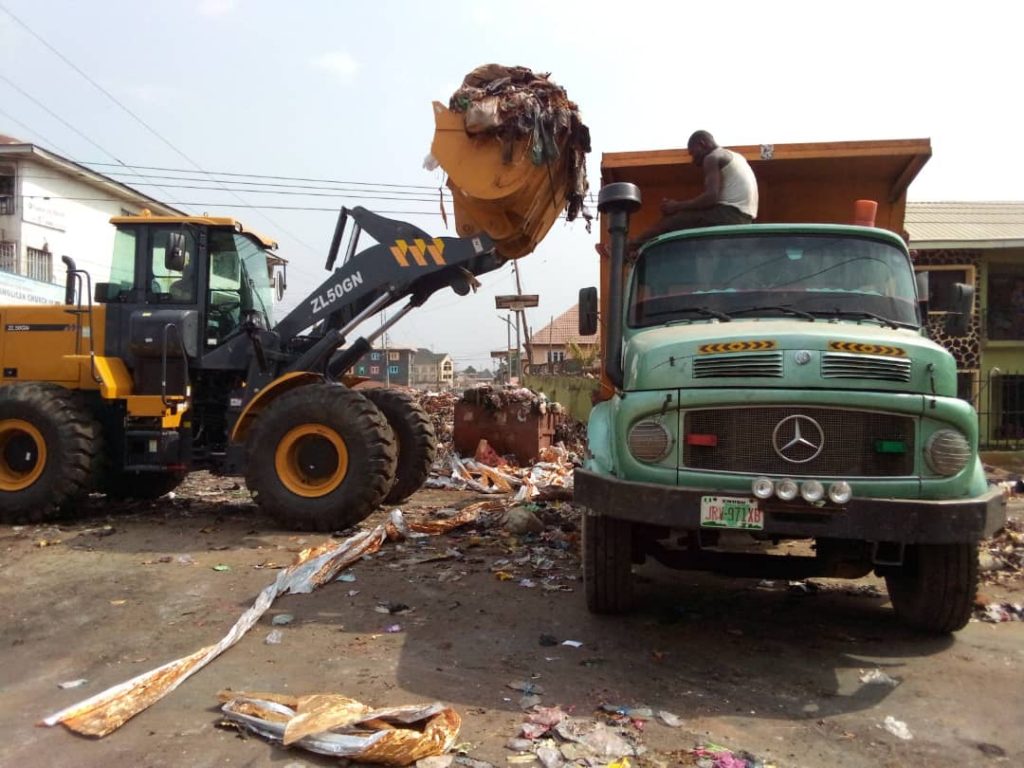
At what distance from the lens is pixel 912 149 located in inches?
221

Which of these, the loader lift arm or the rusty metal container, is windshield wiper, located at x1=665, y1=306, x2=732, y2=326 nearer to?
the loader lift arm

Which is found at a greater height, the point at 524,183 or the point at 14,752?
the point at 524,183

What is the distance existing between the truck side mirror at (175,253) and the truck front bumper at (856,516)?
5.13 m

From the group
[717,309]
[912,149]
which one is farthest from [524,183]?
[912,149]

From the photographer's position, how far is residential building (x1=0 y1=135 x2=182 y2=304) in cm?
2403

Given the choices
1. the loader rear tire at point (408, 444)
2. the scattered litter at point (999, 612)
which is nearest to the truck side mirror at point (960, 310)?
the scattered litter at point (999, 612)

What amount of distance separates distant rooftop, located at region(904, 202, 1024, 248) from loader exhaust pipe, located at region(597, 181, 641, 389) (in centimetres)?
1206

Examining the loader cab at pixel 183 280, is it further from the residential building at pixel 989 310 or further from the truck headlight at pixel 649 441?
the residential building at pixel 989 310

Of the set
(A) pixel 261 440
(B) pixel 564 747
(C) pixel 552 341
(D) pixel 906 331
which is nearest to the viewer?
(B) pixel 564 747

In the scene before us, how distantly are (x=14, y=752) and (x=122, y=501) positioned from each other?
654cm

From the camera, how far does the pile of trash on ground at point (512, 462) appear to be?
1004 centimetres

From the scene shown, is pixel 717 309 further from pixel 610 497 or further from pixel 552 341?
pixel 552 341

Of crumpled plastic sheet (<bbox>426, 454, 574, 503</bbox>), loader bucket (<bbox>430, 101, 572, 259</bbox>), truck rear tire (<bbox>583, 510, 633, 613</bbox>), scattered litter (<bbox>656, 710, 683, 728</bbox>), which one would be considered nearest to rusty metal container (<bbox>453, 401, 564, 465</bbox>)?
crumpled plastic sheet (<bbox>426, 454, 574, 503</bbox>)

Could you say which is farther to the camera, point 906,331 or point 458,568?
point 458,568
